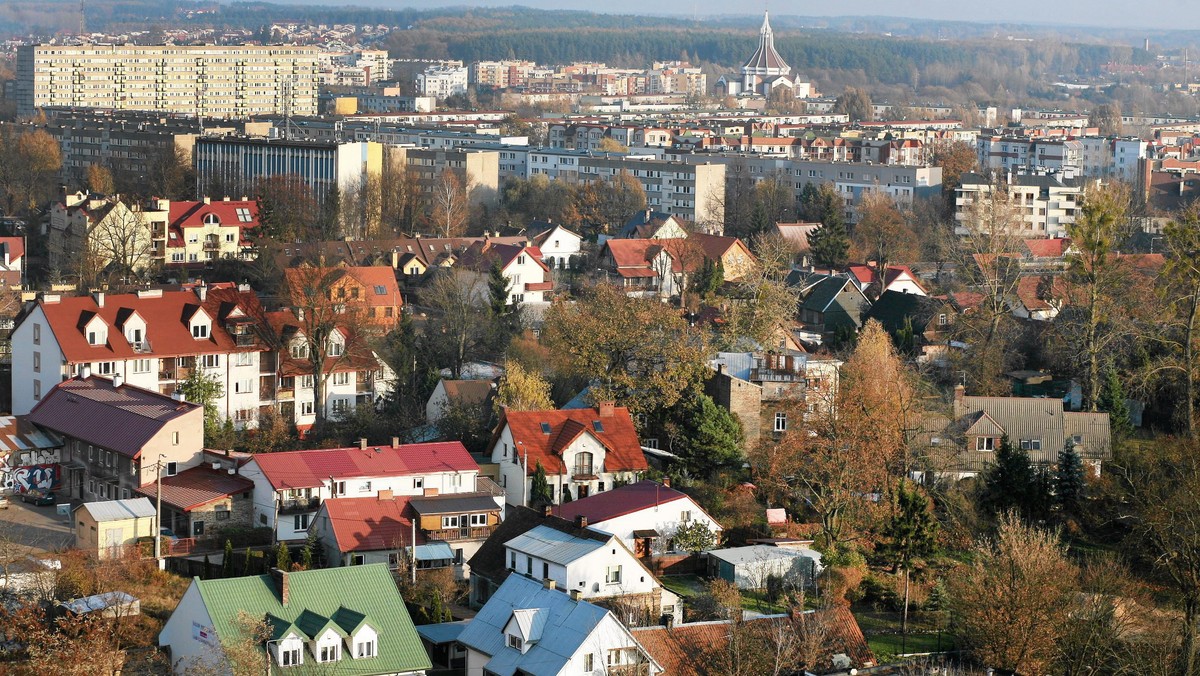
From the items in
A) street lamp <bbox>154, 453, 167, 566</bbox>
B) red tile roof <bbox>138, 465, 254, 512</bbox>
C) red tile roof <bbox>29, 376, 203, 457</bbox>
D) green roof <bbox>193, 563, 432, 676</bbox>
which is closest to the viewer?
green roof <bbox>193, 563, 432, 676</bbox>

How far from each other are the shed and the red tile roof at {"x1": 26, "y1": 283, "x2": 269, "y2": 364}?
10295mm

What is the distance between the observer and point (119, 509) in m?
23.9

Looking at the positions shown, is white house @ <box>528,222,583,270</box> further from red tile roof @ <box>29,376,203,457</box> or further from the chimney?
the chimney

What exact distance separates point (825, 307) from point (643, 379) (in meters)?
11.9

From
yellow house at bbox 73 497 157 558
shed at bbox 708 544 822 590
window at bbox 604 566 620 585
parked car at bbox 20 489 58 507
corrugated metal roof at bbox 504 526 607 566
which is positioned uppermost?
corrugated metal roof at bbox 504 526 607 566

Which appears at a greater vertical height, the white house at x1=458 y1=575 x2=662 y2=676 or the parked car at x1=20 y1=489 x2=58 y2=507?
the white house at x1=458 y1=575 x2=662 y2=676

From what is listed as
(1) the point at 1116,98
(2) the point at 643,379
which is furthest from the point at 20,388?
(1) the point at 1116,98

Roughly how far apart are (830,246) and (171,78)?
6199 cm

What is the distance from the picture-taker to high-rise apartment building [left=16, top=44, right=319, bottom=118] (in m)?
95.4

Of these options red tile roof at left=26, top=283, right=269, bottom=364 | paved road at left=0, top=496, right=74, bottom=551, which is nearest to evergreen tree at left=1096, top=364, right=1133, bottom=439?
red tile roof at left=26, top=283, right=269, bottom=364

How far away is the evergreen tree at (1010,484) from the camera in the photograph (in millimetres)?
26109

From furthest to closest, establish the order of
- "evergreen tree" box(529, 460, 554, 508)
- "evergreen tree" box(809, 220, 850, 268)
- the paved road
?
1. "evergreen tree" box(809, 220, 850, 268)
2. "evergreen tree" box(529, 460, 554, 508)
3. the paved road

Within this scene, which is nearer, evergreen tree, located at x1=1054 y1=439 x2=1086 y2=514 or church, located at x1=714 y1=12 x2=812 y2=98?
evergreen tree, located at x1=1054 y1=439 x2=1086 y2=514

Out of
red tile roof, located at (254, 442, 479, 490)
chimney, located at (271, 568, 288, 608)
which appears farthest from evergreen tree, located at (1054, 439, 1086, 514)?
chimney, located at (271, 568, 288, 608)
